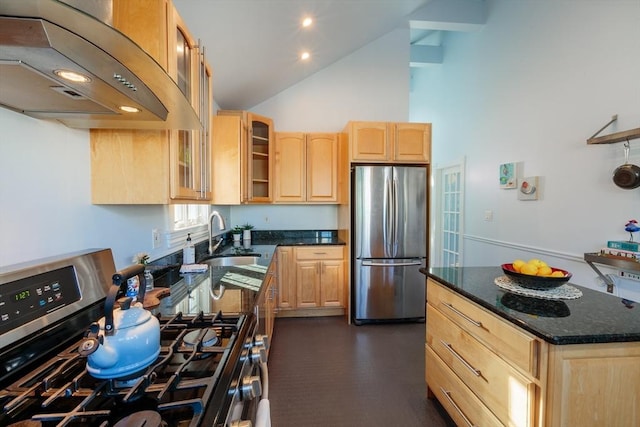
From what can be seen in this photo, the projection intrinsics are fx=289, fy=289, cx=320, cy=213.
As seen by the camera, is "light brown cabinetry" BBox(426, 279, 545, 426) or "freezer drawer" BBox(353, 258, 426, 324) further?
"freezer drawer" BBox(353, 258, 426, 324)

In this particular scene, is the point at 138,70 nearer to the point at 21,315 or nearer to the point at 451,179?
the point at 21,315

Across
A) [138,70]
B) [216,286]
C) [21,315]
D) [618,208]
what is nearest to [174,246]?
[216,286]

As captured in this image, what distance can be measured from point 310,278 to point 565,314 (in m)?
2.52

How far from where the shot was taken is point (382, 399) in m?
1.99

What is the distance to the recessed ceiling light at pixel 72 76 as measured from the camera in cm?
68

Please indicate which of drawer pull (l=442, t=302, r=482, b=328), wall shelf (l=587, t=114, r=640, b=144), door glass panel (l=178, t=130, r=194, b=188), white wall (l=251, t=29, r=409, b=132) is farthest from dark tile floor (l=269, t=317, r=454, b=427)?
white wall (l=251, t=29, r=409, b=132)

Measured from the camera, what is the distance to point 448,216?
4.69 m

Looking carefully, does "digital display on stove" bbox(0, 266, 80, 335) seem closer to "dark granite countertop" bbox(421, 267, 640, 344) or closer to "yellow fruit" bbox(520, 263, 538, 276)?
"dark granite countertop" bbox(421, 267, 640, 344)

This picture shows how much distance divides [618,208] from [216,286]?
9.32ft

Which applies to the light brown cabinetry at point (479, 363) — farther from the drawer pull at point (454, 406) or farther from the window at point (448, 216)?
the window at point (448, 216)

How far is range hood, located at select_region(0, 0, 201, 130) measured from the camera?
508 millimetres

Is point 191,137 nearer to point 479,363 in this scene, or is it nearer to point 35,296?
point 35,296

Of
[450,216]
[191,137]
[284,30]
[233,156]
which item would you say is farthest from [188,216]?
[450,216]

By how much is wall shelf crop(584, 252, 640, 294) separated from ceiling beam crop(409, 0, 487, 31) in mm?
3075
